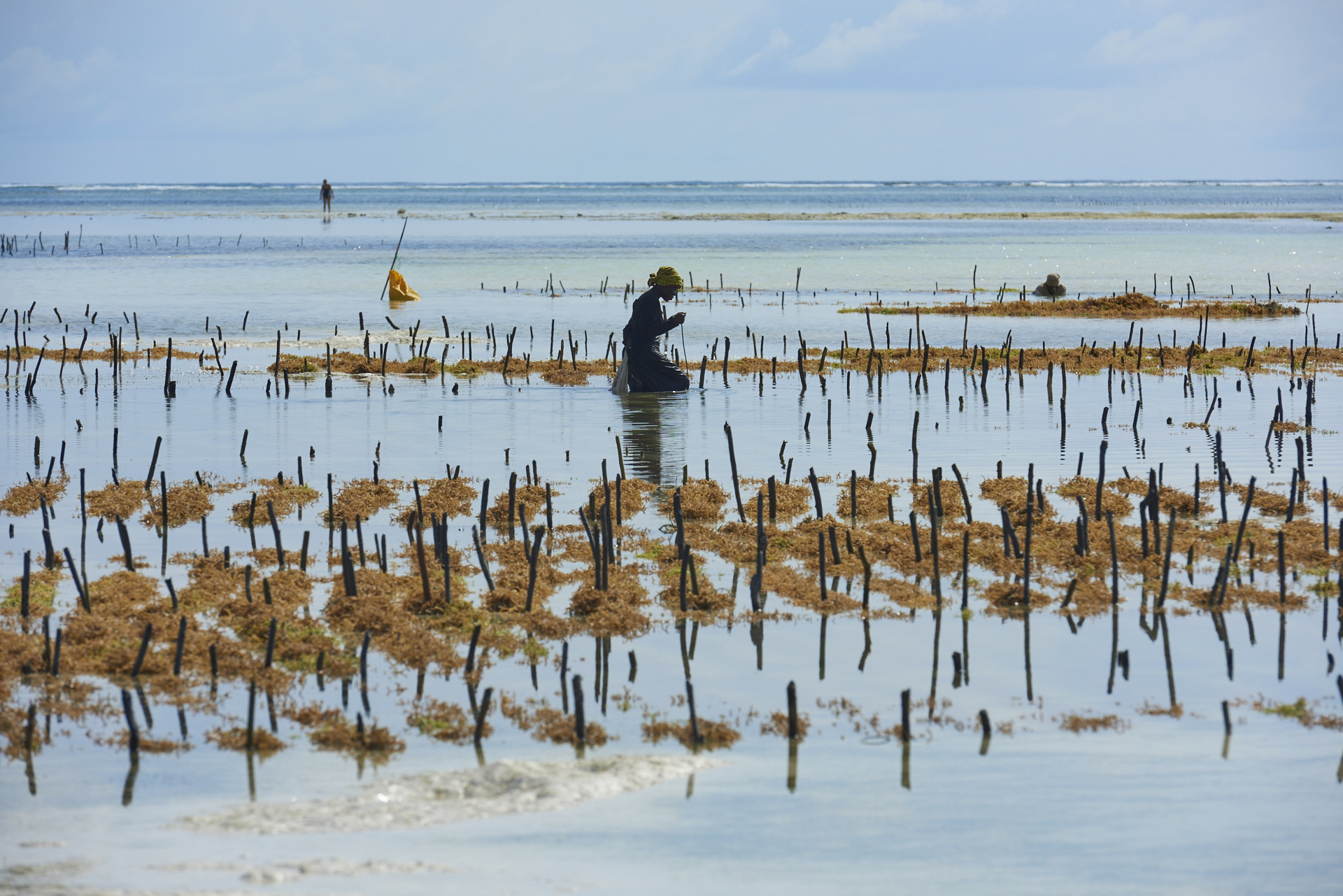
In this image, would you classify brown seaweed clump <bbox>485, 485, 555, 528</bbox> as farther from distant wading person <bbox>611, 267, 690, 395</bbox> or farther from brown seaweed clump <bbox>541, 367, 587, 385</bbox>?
brown seaweed clump <bbox>541, 367, 587, 385</bbox>

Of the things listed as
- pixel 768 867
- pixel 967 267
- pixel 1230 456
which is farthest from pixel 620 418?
pixel 967 267

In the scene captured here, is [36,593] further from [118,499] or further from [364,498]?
Result: [364,498]

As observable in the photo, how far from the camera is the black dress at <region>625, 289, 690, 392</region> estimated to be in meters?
18.5

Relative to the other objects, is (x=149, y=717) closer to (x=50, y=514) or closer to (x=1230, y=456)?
Answer: (x=50, y=514)

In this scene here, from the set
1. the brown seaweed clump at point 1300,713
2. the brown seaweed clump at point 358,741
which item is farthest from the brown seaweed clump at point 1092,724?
the brown seaweed clump at point 358,741

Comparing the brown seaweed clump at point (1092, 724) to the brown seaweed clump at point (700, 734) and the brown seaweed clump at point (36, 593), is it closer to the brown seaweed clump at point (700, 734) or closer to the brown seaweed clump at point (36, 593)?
the brown seaweed clump at point (700, 734)

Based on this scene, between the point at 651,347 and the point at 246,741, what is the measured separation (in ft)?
42.5

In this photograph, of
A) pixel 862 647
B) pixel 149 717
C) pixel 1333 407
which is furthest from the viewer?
pixel 1333 407

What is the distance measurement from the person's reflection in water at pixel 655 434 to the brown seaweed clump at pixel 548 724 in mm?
6051

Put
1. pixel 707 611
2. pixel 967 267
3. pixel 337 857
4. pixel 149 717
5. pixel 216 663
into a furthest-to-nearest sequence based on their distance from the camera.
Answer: pixel 967 267
pixel 707 611
pixel 216 663
pixel 149 717
pixel 337 857

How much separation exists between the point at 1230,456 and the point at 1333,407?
4453mm

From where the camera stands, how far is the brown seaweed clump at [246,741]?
22.5 feet

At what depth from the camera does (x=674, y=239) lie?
72.4 meters

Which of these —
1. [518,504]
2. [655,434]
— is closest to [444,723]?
[518,504]
